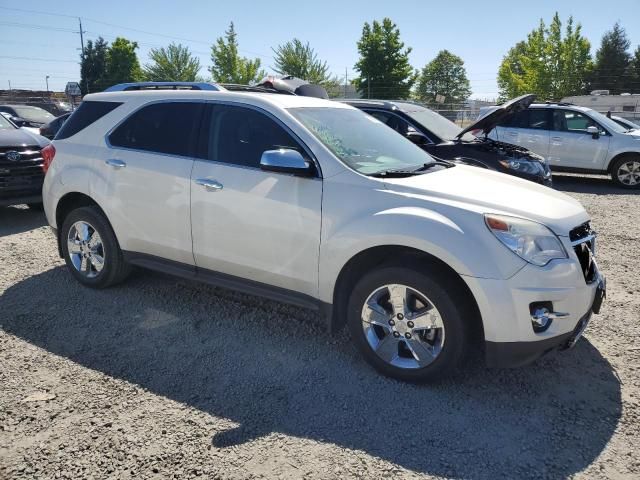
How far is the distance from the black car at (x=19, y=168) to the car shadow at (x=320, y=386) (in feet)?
10.2

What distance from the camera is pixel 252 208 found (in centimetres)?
342

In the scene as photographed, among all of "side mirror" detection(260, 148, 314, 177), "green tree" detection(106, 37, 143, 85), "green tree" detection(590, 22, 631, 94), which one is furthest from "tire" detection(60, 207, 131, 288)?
"green tree" detection(590, 22, 631, 94)

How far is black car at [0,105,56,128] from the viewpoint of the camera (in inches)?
598

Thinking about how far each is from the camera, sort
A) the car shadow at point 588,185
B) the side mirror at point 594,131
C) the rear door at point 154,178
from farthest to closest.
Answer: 1. the side mirror at point 594,131
2. the car shadow at point 588,185
3. the rear door at point 154,178

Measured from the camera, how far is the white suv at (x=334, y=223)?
109 inches

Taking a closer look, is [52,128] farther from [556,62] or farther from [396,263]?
[556,62]

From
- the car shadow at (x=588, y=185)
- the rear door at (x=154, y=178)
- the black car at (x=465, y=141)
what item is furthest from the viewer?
the car shadow at (x=588, y=185)

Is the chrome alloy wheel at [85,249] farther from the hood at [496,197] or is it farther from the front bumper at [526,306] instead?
the front bumper at [526,306]

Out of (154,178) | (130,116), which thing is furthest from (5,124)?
(154,178)

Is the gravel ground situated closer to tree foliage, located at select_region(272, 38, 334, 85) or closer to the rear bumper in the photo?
the rear bumper

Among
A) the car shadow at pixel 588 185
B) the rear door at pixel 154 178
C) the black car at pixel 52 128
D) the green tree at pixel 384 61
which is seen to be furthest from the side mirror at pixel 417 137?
the green tree at pixel 384 61

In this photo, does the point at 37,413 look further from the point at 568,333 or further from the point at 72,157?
the point at 568,333

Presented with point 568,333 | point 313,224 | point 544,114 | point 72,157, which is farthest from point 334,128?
point 544,114

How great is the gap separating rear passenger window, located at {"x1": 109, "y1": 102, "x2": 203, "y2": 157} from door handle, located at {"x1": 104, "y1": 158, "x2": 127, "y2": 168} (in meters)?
0.14
